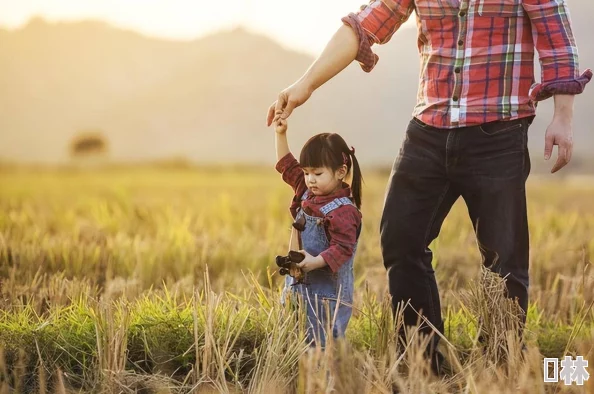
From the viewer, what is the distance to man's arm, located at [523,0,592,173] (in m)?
2.57

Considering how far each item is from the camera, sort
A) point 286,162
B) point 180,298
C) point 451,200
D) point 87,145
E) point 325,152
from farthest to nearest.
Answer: point 87,145
point 180,298
point 451,200
point 286,162
point 325,152

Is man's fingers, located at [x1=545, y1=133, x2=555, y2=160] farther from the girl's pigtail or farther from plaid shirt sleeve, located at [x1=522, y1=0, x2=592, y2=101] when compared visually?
the girl's pigtail

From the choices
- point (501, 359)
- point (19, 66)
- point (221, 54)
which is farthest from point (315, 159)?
point (221, 54)

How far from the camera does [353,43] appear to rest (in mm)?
2809

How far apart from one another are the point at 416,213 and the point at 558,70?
26.4 inches

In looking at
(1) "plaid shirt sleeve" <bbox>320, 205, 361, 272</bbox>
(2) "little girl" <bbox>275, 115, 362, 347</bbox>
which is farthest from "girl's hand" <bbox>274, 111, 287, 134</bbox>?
(1) "plaid shirt sleeve" <bbox>320, 205, 361, 272</bbox>

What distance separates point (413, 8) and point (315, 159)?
74 centimetres

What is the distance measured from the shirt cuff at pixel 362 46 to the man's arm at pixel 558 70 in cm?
55

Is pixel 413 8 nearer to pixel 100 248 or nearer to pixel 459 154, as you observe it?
pixel 459 154

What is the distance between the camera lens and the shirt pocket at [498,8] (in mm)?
2654

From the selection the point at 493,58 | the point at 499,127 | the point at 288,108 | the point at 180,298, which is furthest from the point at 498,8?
the point at 180,298

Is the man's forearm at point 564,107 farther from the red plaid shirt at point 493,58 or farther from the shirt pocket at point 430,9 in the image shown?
the shirt pocket at point 430,9

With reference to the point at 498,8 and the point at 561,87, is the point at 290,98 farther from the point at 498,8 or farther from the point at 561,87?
the point at 561,87

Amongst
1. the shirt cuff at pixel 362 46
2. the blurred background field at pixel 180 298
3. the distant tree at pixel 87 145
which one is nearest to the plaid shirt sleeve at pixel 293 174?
the blurred background field at pixel 180 298
